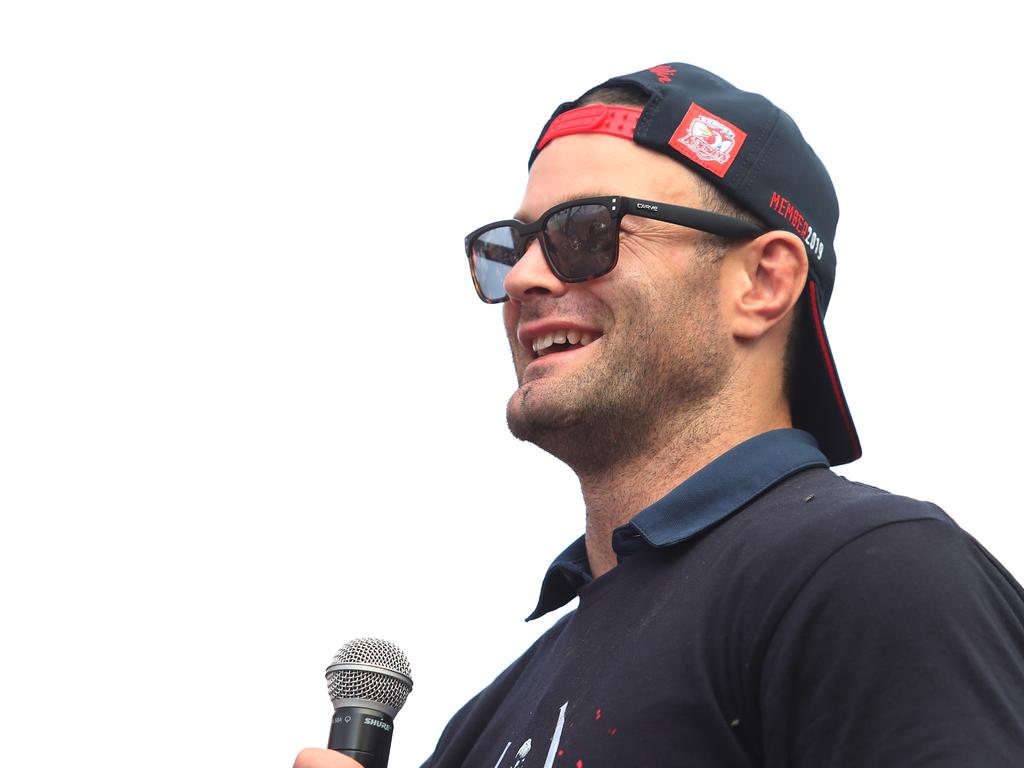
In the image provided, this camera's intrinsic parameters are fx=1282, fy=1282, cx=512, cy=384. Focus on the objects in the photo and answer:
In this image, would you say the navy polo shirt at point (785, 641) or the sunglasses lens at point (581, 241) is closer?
the navy polo shirt at point (785, 641)

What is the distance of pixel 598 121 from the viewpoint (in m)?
3.30

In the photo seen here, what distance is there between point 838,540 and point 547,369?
1.13 m

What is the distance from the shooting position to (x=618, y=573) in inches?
107

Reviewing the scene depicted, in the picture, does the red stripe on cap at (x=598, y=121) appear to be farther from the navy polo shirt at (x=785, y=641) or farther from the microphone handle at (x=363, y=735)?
the microphone handle at (x=363, y=735)

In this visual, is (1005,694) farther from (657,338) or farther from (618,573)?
(657,338)

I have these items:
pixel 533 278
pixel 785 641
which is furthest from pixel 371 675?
pixel 785 641

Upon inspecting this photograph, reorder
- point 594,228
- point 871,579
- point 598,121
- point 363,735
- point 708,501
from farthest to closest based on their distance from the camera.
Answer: point 598,121 < point 594,228 < point 363,735 < point 708,501 < point 871,579

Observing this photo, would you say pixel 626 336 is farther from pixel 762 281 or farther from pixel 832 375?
pixel 832 375

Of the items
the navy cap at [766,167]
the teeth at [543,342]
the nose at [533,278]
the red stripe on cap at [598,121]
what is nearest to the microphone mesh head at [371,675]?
the teeth at [543,342]

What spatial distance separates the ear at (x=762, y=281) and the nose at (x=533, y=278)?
41 cm

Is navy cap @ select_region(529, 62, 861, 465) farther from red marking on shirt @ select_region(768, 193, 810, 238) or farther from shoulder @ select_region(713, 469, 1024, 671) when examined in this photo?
shoulder @ select_region(713, 469, 1024, 671)

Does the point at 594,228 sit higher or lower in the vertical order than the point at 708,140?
lower

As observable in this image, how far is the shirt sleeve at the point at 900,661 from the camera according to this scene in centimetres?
183

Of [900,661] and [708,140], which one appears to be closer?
[900,661]
